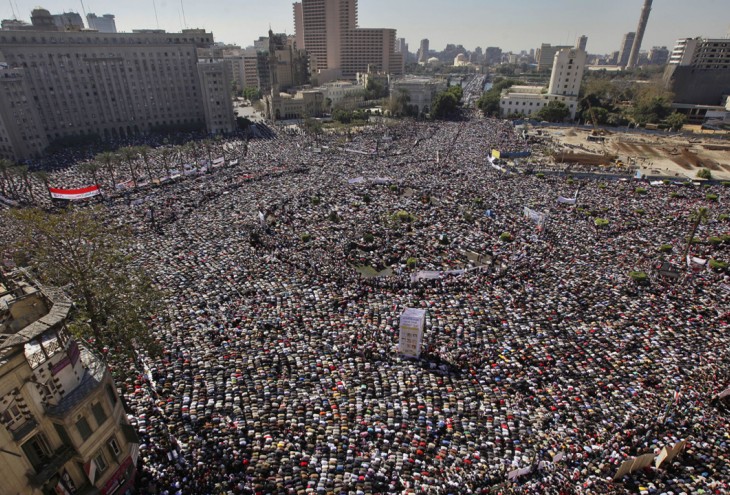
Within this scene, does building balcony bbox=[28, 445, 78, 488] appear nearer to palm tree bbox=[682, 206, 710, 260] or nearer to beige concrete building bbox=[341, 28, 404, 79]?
palm tree bbox=[682, 206, 710, 260]

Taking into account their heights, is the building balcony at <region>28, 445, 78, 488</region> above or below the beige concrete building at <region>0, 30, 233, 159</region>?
below

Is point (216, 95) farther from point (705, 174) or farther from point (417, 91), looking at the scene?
point (705, 174)

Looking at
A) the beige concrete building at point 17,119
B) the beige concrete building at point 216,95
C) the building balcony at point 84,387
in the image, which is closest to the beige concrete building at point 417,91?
the beige concrete building at point 216,95

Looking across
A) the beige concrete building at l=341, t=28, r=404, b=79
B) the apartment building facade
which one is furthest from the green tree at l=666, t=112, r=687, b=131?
the beige concrete building at l=341, t=28, r=404, b=79

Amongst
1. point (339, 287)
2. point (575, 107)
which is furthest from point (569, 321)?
point (575, 107)

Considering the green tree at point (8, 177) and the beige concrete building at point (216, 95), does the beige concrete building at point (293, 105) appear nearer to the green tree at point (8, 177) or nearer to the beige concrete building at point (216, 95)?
the beige concrete building at point (216, 95)
